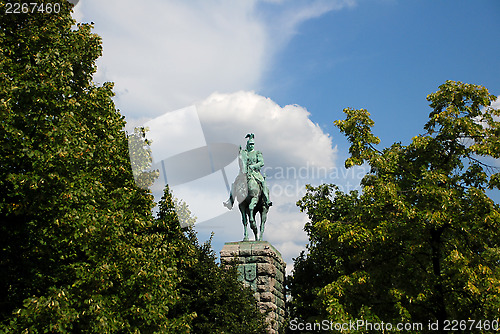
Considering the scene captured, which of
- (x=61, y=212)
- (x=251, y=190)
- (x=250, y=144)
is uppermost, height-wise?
(x=250, y=144)

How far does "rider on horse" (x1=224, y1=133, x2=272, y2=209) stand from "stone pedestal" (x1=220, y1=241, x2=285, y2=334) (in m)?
1.77

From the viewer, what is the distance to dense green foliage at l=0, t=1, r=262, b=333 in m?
9.89

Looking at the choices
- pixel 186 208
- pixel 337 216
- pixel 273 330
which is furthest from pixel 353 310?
pixel 186 208

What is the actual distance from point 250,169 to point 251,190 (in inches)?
34.5

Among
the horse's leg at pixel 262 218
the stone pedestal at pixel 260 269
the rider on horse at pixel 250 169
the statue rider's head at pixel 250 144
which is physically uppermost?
the statue rider's head at pixel 250 144

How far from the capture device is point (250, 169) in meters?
18.2

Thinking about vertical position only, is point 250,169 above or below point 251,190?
above

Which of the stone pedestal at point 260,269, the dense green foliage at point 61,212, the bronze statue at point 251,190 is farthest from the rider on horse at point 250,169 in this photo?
the dense green foliage at point 61,212

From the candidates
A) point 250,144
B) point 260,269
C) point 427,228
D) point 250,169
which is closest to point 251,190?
point 250,169

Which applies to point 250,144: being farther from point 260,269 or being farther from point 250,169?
point 260,269

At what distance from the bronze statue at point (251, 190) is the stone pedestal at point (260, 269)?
65 cm

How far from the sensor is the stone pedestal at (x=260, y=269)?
16.7 meters

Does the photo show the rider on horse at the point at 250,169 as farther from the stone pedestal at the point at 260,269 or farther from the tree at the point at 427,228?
the tree at the point at 427,228

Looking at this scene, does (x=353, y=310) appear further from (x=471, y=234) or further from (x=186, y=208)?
(x=186, y=208)
